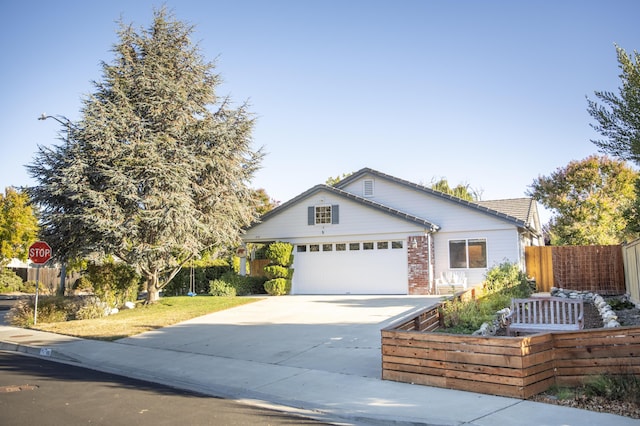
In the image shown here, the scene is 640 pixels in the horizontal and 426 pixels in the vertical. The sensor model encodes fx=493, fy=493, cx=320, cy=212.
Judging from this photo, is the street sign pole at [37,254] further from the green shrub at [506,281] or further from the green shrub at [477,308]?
the green shrub at [506,281]

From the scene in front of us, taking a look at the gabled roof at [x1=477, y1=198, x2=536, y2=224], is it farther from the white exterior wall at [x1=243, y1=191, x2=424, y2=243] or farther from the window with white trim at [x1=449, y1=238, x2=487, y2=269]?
the white exterior wall at [x1=243, y1=191, x2=424, y2=243]

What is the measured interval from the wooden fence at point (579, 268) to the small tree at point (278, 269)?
11274 millimetres

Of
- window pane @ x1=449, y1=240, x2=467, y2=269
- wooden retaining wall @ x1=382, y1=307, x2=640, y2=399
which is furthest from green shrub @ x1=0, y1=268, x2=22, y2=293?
wooden retaining wall @ x1=382, y1=307, x2=640, y2=399

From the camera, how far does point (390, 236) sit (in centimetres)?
2267

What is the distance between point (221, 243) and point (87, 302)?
6119mm

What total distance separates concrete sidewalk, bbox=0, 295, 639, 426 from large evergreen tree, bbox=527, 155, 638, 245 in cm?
1771

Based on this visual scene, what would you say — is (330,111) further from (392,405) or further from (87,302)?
(392,405)

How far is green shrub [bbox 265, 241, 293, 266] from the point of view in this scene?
23469 mm

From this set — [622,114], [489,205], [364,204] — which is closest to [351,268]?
[364,204]

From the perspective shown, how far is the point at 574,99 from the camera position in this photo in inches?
624

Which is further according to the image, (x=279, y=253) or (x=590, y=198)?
(x=590, y=198)

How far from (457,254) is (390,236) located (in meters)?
3.13

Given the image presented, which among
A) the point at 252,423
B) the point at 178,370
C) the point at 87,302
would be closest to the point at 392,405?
the point at 252,423

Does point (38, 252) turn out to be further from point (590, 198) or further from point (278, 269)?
point (590, 198)
